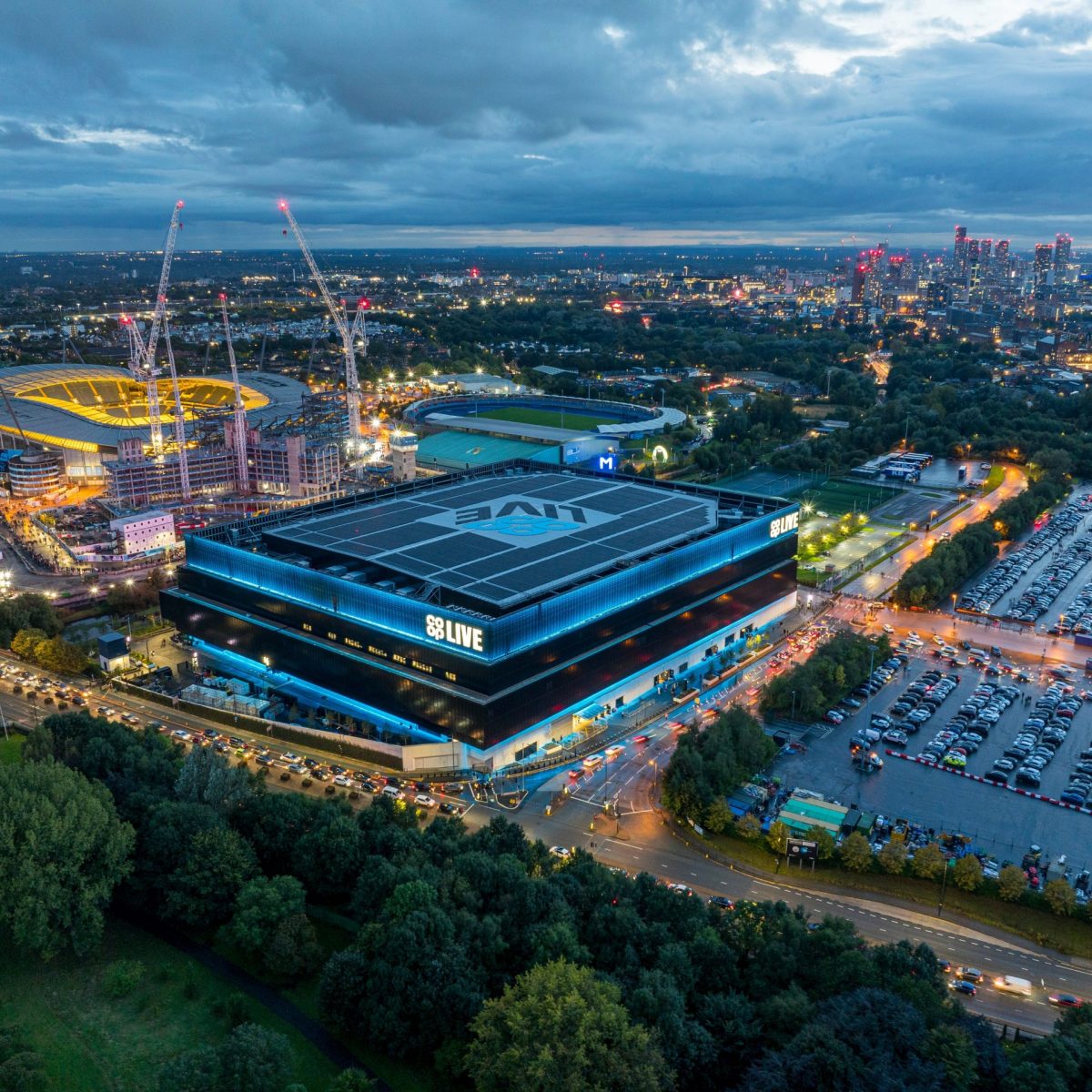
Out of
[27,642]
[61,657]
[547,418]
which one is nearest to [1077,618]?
[61,657]

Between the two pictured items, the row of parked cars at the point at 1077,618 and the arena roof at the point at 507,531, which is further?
the row of parked cars at the point at 1077,618

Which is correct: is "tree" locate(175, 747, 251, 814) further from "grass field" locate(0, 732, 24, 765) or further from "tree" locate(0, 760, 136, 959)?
"grass field" locate(0, 732, 24, 765)

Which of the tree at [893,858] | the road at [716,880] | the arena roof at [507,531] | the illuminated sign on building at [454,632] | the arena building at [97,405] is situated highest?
the arena building at [97,405]

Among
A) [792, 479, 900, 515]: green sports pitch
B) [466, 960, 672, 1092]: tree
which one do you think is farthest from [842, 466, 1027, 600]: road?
[466, 960, 672, 1092]: tree

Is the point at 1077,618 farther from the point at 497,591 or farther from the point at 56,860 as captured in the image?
the point at 56,860

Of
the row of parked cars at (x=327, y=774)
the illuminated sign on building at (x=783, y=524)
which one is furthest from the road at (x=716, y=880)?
the illuminated sign on building at (x=783, y=524)

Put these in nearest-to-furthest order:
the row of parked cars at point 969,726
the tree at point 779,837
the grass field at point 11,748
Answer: the tree at point 779,837, the grass field at point 11,748, the row of parked cars at point 969,726

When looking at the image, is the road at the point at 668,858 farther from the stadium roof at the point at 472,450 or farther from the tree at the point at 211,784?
the stadium roof at the point at 472,450
